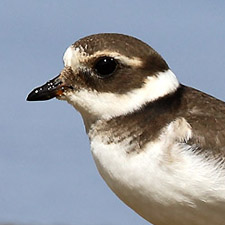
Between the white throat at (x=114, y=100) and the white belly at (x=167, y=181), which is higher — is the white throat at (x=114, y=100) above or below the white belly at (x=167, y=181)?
above

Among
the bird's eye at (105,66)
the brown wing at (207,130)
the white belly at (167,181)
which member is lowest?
the white belly at (167,181)

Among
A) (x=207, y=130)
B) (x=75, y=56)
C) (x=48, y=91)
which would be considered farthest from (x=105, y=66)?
(x=207, y=130)

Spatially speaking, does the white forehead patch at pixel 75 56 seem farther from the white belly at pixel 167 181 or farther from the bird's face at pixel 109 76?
the white belly at pixel 167 181

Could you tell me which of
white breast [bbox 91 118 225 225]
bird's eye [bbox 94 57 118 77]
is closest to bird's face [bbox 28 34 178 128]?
bird's eye [bbox 94 57 118 77]

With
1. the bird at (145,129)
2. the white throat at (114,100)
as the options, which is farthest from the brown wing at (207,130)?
the white throat at (114,100)

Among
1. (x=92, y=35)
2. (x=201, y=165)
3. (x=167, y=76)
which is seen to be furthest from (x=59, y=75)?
(x=201, y=165)

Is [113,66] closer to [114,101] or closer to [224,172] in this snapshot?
[114,101]

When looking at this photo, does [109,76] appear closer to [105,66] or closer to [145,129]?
[105,66]

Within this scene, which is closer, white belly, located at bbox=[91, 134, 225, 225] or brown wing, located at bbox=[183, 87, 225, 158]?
white belly, located at bbox=[91, 134, 225, 225]

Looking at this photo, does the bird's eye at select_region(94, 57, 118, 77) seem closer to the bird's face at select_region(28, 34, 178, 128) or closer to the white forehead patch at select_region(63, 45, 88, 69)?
the bird's face at select_region(28, 34, 178, 128)
